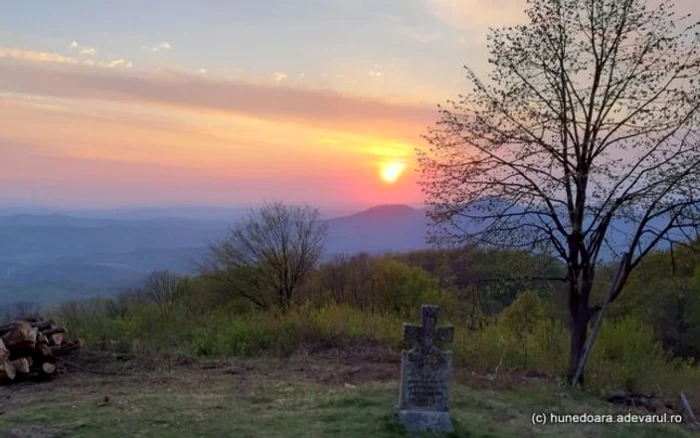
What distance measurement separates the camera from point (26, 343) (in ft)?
33.3

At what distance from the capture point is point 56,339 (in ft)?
36.1

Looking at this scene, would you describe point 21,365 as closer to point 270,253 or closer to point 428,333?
point 428,333

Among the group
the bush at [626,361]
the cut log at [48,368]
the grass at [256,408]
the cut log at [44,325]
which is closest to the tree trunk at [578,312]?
the bush at [626,361]

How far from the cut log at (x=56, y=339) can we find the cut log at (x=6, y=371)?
4.10 feet

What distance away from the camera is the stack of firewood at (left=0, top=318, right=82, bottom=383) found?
32.0ft

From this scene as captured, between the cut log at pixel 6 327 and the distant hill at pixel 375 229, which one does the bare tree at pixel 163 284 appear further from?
the distant hill at pixel 375 229

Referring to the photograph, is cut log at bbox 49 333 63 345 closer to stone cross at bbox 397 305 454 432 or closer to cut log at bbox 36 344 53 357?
cut log at bbox 36 344 53 357

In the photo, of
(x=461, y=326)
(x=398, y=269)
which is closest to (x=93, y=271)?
(x=398, y=269)

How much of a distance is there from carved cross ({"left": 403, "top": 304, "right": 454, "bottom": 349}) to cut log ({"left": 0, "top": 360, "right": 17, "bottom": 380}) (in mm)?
6356

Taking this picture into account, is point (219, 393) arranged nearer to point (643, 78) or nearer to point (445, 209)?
point (445, 209)

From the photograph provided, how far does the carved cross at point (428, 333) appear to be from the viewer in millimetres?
6926

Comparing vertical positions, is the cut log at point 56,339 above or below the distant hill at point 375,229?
below

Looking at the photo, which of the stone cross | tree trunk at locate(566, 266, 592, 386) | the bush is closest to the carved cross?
the stone cross

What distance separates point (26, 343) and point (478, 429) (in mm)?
7259
